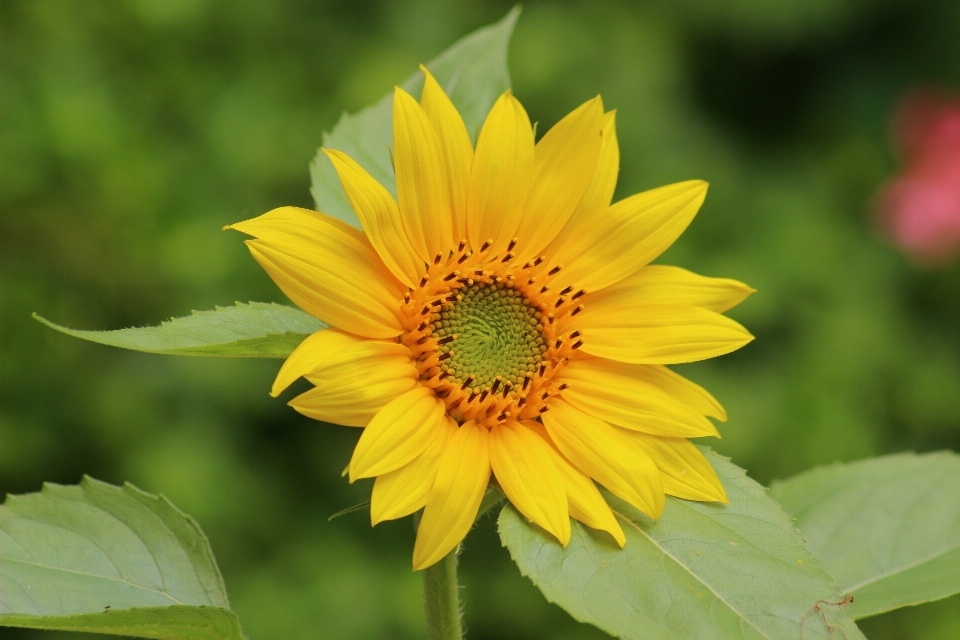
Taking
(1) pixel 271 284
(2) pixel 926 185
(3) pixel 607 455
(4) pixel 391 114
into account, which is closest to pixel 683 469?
(3) pixel 607 455

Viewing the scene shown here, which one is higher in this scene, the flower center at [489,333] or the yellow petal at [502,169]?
the yellow petal at [502,169]

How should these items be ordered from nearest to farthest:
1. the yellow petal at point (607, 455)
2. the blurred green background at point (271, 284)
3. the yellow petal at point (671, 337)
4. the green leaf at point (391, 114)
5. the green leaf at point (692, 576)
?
the green leaf at point (692, 576) < the yellow petal at point (607, 455) < the yellow petal at point (671, 337) < the green leaf at point (391, 114) < the blurred green background at point (271, 284)

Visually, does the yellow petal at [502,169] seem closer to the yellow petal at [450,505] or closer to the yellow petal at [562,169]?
the yellow petal at [562,169]

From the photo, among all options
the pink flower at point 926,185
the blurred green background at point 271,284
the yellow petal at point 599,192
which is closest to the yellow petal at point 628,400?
the yellow petal at point 599,192

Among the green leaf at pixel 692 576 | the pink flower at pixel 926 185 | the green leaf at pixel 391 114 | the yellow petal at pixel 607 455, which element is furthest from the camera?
the pink flower at pixel 926 185

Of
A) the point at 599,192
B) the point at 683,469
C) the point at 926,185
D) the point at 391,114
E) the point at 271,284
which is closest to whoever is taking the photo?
the point at 683,469

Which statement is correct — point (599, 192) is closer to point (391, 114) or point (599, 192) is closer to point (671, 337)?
point (671, 337)

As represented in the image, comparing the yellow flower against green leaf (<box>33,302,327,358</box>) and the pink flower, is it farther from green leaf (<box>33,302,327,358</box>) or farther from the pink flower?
the pink flower

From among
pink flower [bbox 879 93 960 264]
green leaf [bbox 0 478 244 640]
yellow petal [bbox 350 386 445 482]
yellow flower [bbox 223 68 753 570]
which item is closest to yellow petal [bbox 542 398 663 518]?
yellow flower [bbox 223 68 753 570]
